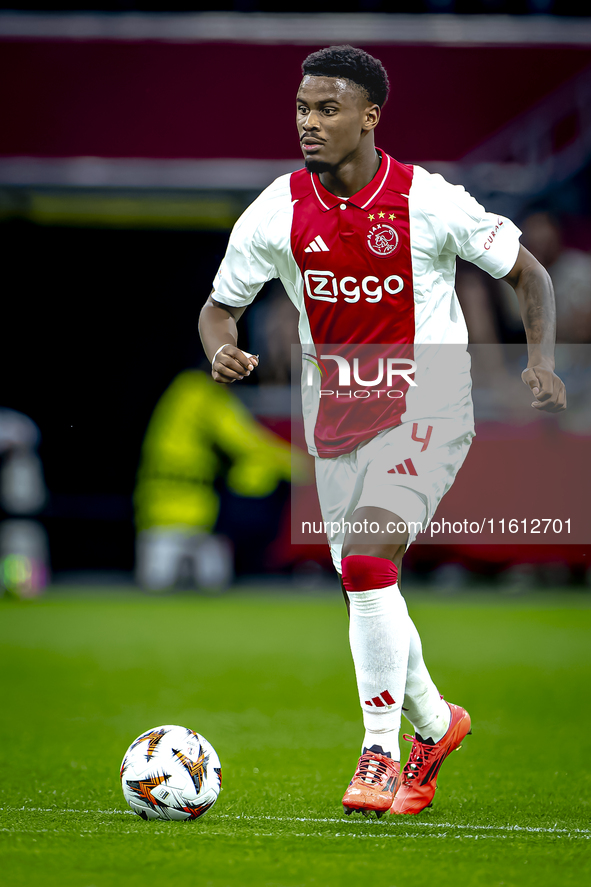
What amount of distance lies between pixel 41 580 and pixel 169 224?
446 cm

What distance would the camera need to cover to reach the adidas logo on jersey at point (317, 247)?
157 inches

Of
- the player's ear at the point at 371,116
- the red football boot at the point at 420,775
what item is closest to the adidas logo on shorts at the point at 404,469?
the red football boot at the point at 420,775

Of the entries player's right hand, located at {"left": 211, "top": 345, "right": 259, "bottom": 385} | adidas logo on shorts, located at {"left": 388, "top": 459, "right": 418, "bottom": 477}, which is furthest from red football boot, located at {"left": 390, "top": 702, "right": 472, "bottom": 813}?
player's right hand, located at {"left": 211, "top": 345, "right": 259, "bottom": 385}

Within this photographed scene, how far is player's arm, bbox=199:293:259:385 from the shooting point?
12.4 ft

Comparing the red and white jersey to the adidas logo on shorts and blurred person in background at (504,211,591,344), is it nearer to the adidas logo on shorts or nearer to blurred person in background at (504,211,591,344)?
the adidas logo on shorts

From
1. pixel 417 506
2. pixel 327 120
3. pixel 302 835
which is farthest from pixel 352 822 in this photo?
pixel 327 120

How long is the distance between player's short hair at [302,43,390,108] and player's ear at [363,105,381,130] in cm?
3

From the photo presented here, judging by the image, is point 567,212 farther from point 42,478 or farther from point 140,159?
point 42,478

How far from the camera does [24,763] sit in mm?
4637

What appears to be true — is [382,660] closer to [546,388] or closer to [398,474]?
[398,474]

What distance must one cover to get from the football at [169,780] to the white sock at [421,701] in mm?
684

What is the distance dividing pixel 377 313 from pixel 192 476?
855 centimetres

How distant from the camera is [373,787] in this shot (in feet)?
11.8

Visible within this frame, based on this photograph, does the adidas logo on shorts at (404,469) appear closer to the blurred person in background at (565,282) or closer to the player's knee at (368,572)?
the player's knee at (368,572)
